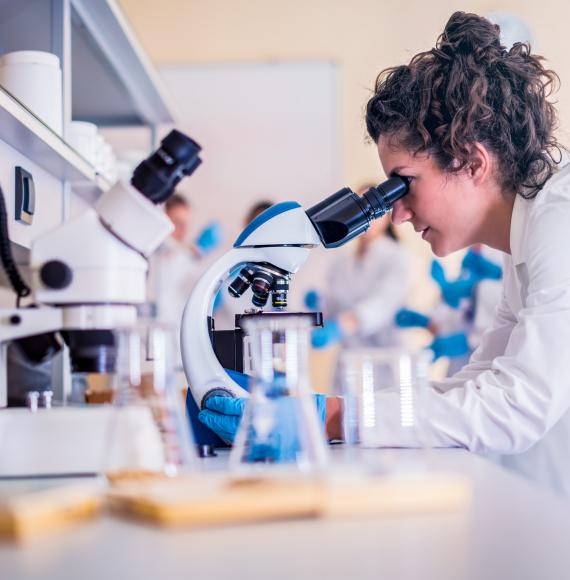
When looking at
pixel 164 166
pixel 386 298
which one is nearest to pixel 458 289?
pixel 386 298

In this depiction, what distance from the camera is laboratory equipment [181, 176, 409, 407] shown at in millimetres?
1339

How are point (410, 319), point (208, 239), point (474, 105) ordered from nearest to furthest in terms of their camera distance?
point (474, 105) < point (410, 319) < point (208, 239)

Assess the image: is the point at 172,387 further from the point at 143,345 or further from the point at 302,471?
the point at 302,471

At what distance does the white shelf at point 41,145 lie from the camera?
1.33 meters

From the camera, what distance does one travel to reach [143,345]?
0.82 m

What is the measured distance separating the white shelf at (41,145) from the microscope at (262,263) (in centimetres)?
43

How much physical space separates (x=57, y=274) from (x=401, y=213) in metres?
0.86

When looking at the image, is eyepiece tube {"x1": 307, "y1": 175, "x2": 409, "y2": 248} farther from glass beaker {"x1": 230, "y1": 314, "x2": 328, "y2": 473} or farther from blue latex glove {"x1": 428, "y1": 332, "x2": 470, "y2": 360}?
blue latex glove {"x1": 428, "y1": 332, "x2": 470, "y2": 360}

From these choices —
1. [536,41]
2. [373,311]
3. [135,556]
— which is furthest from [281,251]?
[536,41]

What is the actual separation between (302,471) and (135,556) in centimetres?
23

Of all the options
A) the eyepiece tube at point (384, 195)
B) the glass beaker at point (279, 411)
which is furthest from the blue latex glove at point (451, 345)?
the glass beaker at point (279, 411)

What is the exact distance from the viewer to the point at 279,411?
81cm

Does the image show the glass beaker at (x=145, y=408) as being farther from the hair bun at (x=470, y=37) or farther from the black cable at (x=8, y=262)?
the hair bun at (x=470, y=37)

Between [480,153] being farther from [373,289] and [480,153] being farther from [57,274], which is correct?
[373,289]
